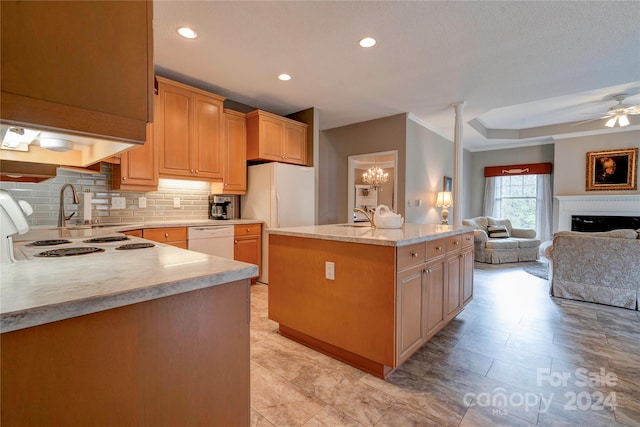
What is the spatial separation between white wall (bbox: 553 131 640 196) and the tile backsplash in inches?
278

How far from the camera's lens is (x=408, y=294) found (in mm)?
1963

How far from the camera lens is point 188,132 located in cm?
349

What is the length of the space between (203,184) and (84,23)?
3491 millimetres

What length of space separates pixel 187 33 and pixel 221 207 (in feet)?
6.72

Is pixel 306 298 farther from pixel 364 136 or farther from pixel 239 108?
pixel 364 136

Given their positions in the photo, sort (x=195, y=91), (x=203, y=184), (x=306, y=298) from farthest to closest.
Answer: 1. (x=203, y=184)
2. (x=195, y=91)
3. (x=306, y=298)

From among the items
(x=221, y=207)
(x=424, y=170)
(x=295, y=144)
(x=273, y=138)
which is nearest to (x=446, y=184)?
(x=424, y=170)

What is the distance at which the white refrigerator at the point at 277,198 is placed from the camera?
394 cm

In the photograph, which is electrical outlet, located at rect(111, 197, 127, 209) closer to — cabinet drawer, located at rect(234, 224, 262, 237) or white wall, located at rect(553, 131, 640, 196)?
cabinet drawer, located at rect(234, 224, 262, 237)

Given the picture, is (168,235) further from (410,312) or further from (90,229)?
(410,312)

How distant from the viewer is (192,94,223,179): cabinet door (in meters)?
3.56

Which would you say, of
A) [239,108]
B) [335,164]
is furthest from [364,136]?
[239,108]

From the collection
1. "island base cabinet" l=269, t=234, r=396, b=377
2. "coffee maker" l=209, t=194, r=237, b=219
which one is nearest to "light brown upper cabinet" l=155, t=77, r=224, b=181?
"coffee maker" l=209, t=194, r=237, b=219

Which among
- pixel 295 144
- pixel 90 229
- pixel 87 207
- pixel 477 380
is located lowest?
pixel 477 380
